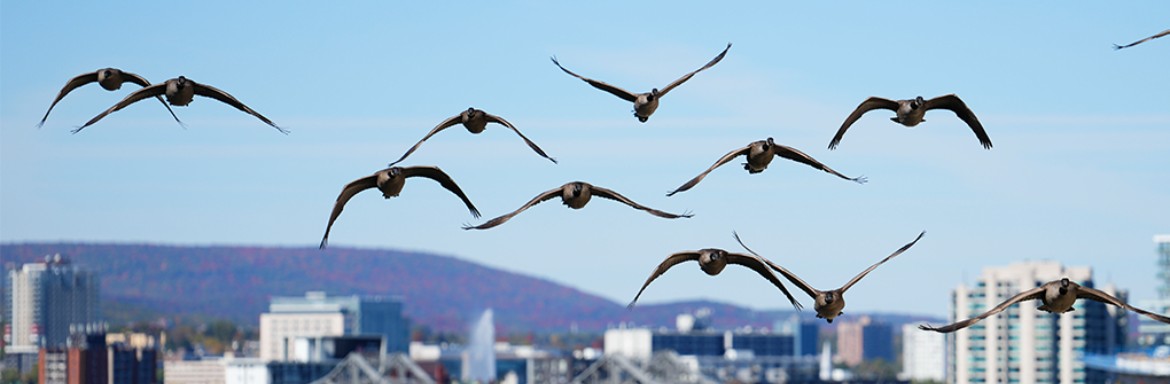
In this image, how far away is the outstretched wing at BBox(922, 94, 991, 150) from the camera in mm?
36416

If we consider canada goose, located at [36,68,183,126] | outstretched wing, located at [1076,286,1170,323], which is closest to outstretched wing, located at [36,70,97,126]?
canada goose, located at [36,68,183,126]

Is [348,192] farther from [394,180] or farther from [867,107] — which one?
[867,107]

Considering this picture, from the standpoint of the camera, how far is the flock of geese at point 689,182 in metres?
32.6

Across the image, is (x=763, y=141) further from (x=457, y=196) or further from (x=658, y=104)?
(x=457, y=196)

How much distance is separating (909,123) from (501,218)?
7249 mm

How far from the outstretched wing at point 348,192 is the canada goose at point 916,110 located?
6.44 m

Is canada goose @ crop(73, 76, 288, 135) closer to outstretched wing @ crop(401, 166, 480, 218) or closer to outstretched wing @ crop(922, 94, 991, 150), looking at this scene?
outstretched wing @ crop(401, 166, 480, 218)

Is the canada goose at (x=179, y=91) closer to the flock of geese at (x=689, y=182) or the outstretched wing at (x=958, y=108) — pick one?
the flock of geese at (x=689, y=182)

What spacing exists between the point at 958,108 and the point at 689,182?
5.95m

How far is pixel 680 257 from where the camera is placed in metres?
34.3

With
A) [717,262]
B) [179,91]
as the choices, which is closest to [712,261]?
[717,262]

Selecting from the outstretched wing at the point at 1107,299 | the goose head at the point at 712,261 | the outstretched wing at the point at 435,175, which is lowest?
the outstretched wing at the point at 1107,299

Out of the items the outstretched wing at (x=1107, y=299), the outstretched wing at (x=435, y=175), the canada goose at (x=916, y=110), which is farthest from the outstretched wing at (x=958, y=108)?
the outstretched wing at (x=435, y=175)

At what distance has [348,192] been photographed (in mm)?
33750
